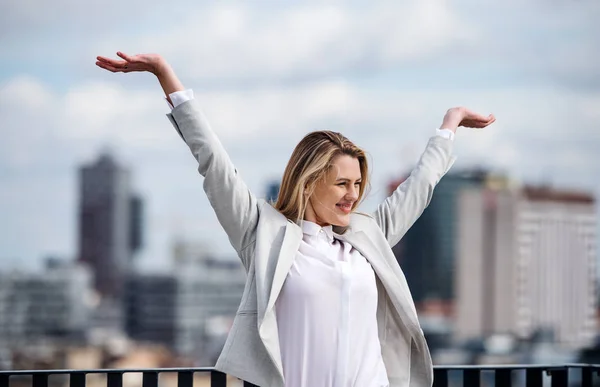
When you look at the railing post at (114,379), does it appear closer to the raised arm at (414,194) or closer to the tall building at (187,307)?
the raised arm at (414,194)

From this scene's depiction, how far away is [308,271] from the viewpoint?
2.16 meters

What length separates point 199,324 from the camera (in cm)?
8044

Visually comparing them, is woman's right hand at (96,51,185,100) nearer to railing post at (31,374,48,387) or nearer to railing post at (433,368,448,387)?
railing post at (31,374,48,387)

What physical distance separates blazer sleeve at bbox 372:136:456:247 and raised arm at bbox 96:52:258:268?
356 millimetres

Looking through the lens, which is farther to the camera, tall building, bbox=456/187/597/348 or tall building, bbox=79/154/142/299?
tall building, bbox=456/187/597/348

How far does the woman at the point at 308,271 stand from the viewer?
2121 mm

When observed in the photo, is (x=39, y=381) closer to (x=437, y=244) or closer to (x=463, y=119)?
(x=463, y=119)

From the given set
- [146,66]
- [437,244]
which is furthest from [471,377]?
[437,244]

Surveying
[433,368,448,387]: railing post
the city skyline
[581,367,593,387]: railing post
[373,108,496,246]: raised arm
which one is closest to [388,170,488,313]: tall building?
the city skyline

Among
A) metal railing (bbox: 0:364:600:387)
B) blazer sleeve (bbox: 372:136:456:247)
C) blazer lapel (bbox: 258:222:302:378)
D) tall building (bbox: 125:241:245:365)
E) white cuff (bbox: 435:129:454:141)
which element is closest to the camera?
blazer lapel (bbox: 258:222:302:378)

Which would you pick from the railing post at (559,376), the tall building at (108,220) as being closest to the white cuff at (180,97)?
the railing post at (559,376)

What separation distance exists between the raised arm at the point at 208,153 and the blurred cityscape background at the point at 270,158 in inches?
2970

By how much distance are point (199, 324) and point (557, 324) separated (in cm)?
2836

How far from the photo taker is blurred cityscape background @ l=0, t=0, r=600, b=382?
81.4m
